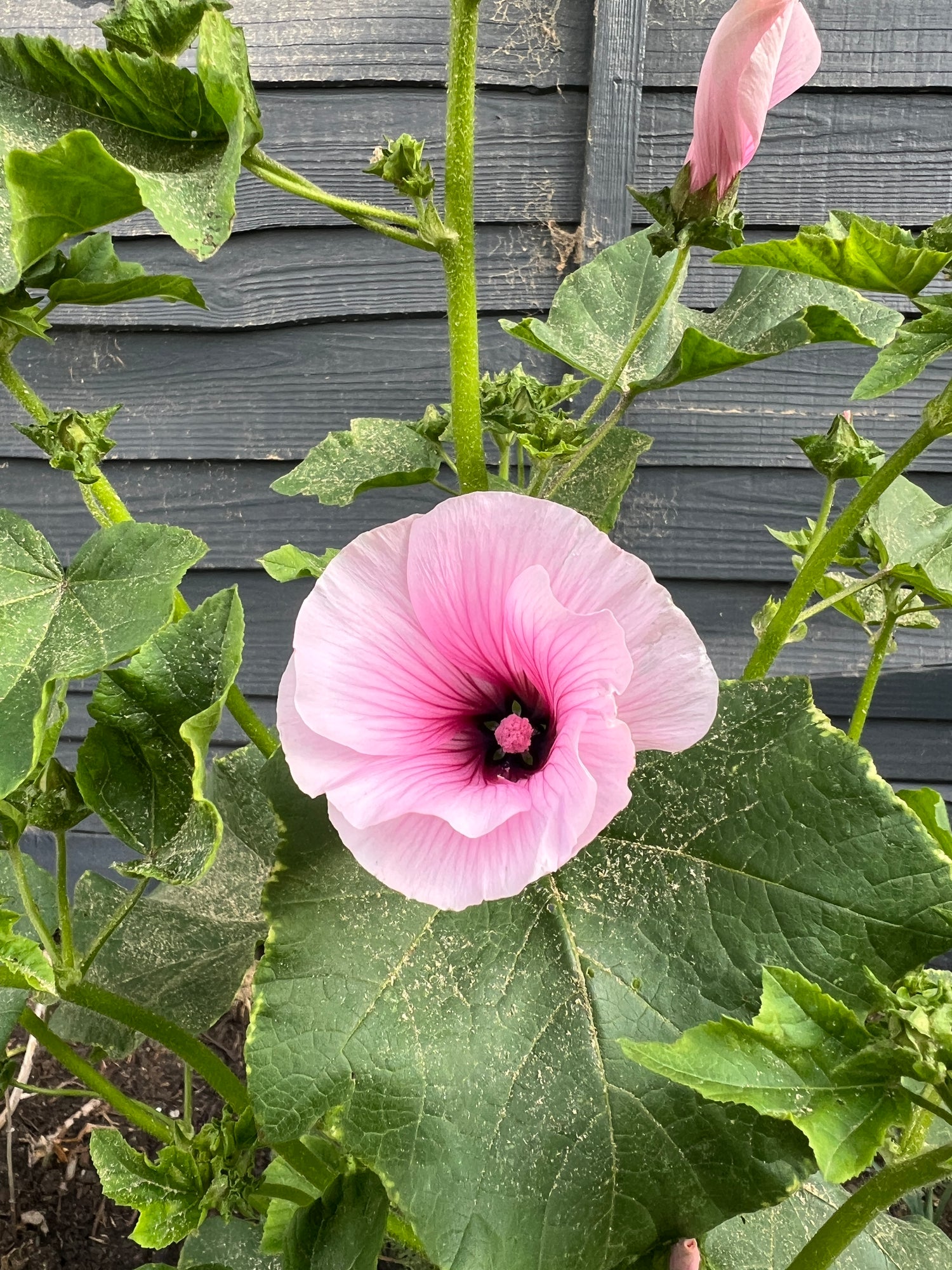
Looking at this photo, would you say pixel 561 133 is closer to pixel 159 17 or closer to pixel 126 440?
pixel 126 440

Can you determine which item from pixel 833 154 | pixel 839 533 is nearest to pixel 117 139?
pixel 839 533

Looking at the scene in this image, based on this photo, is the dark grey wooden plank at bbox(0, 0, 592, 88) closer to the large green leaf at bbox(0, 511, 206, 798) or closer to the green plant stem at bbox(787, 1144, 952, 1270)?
the large green leaf at bbox(0, 511, 206, 798)

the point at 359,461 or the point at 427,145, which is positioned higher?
the point at 427,145

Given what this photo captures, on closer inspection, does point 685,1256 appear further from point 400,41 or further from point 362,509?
point 400,41

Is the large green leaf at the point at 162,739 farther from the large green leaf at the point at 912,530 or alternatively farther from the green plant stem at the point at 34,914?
the large green leaf at the point at 912,530

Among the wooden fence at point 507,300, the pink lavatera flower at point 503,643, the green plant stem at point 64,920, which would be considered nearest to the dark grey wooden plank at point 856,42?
the wooden fence at point 507,300
